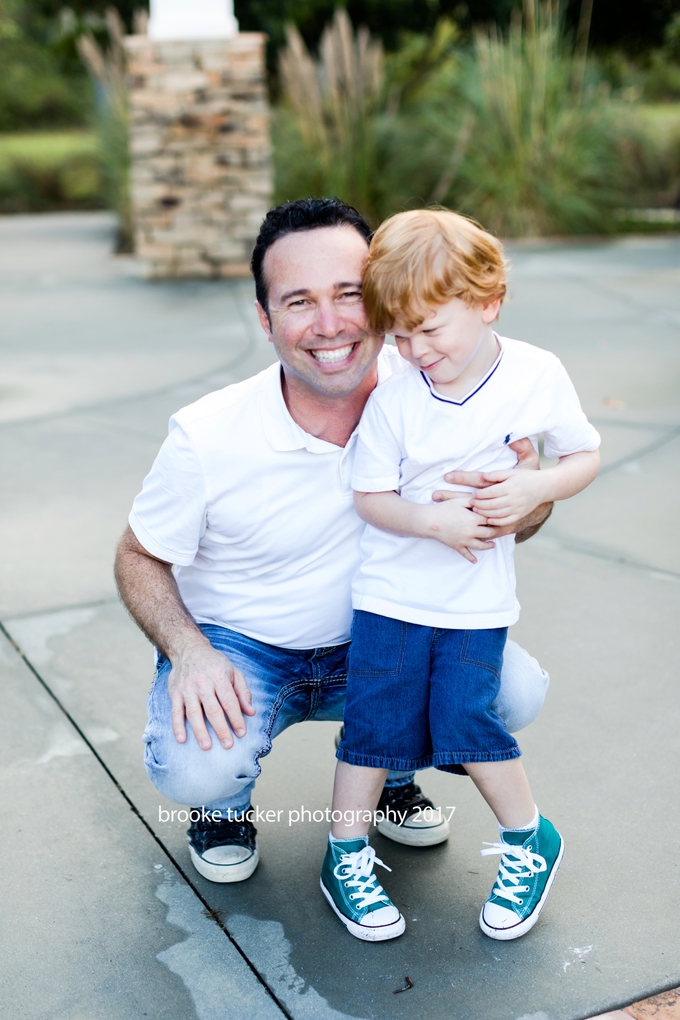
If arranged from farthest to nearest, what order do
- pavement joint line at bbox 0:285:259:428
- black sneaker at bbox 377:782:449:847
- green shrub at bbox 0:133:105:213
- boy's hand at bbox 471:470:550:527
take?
1. green shrub at bbox 0:133:105:213
2. pavement joint line at bbox 0:285:259:428
3. black sneaker at bbox 377:782:449:847
4. boy's hand at bbox 471:470:550:527

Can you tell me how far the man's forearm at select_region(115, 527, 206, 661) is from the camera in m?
2.08

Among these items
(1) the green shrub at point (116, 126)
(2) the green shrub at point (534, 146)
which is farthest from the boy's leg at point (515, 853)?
(1) the green shrub at point (116, 126)

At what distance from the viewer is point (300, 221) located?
2.06 meters

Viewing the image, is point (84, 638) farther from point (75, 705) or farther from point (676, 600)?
point (676, 600)

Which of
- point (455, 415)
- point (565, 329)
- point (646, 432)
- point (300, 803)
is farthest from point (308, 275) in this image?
point (565, 329)

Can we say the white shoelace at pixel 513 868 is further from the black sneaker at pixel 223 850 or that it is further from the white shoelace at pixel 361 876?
the black sneaker at pixel 223 850

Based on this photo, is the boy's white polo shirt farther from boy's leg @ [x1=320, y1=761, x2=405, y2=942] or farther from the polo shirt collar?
boy's leg @ [x1=320, y1=761, x2=405, y2=942]

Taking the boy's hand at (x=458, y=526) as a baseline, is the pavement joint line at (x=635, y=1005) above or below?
below

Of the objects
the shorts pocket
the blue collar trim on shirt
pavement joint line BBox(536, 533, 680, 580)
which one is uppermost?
the blue collar trim on shirt

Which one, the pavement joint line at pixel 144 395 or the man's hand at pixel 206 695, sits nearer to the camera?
the man's hand at pixel 206 695

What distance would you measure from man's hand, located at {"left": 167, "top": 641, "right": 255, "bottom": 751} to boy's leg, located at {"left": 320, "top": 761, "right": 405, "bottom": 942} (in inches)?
9.0

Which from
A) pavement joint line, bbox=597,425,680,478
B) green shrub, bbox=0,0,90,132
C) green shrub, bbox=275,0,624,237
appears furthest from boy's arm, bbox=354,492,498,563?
green shrub, bbox=0,0,90,132

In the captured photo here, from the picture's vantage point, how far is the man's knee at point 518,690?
2.10 meters

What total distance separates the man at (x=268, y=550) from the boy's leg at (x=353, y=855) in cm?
17
